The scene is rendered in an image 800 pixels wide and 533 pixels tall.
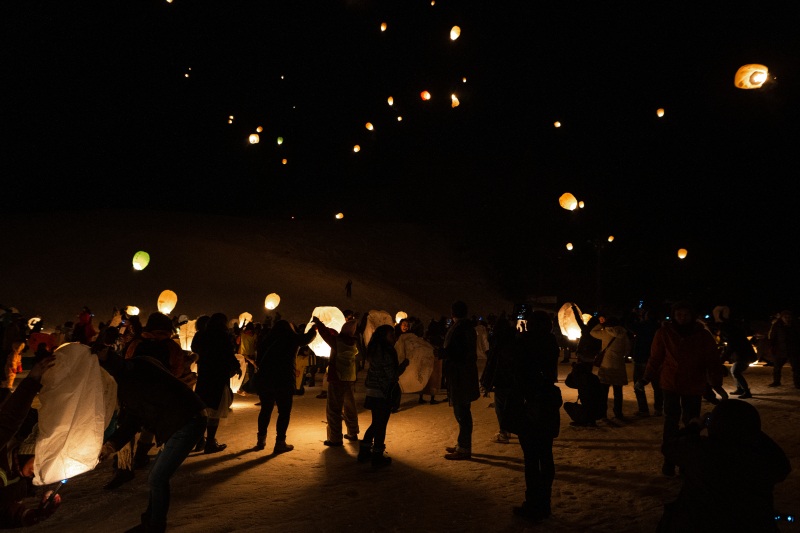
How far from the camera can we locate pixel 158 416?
13.9 feet

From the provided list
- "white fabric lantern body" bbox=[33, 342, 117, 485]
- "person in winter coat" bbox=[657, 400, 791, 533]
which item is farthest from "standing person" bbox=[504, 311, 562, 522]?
"white fabric lantern body" bbox=[33, 342, 117, 485]

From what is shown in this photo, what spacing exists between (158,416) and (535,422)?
312 cm

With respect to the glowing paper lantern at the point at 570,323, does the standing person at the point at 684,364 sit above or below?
below

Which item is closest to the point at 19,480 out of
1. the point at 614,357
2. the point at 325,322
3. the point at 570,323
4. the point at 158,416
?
the point at 158,416

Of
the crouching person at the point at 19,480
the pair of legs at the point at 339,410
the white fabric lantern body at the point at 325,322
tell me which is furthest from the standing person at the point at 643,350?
the crouching person at the point at 19,480

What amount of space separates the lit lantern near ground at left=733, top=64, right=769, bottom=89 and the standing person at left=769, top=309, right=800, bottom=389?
26.8 feet

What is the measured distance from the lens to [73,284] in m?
33.6

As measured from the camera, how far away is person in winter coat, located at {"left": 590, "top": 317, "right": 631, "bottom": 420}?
959 cm

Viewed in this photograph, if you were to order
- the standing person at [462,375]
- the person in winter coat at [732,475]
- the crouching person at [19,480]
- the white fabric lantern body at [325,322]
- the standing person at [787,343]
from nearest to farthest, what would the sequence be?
the person in winter coat at [732,475] < the crouching person at [19,480] < the standing person at [462,375] < the white fabric lantern body at [325,322] < the standing person at [787,343]

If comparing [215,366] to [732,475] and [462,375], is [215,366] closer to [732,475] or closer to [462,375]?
[462,375]

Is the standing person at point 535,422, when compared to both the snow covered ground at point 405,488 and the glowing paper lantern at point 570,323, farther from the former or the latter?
the glowing paper lantern at point 570,323

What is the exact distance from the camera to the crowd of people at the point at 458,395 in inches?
116

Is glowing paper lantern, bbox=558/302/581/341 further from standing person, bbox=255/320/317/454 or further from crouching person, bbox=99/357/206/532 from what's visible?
crouching person, bbox=99/357/206/532

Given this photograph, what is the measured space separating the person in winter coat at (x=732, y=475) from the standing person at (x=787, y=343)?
41.0ft
